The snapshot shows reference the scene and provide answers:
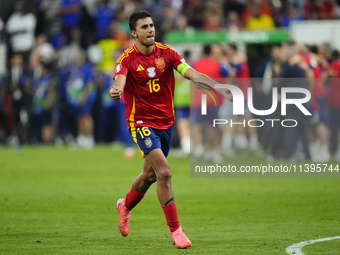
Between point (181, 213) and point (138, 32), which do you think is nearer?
point (138, 32)

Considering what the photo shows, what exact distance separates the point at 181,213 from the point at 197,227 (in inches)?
45.9

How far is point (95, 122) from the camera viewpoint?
2256 centimetres

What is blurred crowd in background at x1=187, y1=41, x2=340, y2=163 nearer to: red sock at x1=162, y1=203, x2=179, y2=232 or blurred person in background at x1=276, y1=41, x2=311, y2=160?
blurred person in background at x1=276, y1=41, x2=311, y2=160

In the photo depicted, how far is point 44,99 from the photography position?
22.2 meters

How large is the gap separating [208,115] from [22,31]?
964 cm

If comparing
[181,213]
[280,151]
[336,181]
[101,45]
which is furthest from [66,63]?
[181,213]

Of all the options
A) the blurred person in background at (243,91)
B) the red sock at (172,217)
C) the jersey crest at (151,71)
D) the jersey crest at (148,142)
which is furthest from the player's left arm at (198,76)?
the blurred person in background at (243,91)

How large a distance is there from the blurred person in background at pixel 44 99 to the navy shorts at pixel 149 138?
15.5m

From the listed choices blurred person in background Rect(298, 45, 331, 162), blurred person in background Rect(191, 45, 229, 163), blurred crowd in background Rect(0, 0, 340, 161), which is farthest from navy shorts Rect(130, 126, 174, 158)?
blurred crowd in background Rect(0, 0, 340, 161)

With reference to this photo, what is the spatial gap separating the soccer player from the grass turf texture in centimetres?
62

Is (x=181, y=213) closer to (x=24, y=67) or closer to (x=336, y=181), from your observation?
(x=336, y=181)

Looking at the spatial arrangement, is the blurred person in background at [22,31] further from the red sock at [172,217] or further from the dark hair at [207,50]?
the red sock at [172,217]

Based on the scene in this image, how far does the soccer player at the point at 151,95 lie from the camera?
6840 mm

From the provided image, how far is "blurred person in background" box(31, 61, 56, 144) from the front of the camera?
868 inches
